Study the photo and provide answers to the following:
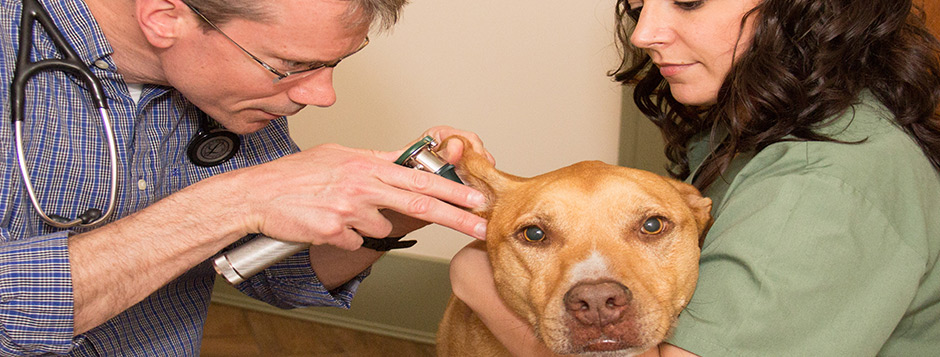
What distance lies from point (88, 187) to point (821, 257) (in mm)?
1646

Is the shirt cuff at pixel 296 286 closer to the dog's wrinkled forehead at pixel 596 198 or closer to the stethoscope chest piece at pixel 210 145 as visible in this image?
the stethoscope chest piece at pixel 210 145

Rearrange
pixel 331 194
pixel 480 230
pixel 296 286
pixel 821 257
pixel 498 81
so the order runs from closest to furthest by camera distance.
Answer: pixel 821 257, pixel 331 194, pixel 480 230, pixel 296 286, pixel 498 81

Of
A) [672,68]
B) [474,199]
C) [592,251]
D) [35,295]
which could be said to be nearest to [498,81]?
[672,68]

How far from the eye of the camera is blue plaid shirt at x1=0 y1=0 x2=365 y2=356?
1.42 m

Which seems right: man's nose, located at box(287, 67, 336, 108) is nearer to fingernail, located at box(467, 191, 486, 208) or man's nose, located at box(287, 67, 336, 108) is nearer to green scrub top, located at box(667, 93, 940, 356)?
fingernail, located at box(467, 191, 486, 208)

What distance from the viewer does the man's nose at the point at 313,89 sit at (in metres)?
1.83

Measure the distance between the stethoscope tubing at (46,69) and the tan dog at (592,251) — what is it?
86 cm

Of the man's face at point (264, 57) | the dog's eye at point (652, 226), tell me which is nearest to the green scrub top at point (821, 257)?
the dog's eye at point (652, 226)

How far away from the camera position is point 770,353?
1.33m

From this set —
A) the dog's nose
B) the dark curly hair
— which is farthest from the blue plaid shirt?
the dark curly hair

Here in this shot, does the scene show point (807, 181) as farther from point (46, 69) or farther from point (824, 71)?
point (46, 69)

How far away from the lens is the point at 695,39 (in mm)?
1735

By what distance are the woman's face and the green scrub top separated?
38 cm

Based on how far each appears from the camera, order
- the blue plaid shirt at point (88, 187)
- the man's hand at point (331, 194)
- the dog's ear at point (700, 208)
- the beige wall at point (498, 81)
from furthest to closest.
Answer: the beige wall at point (498, 81) < the dog's ear at point (700, 208) < the man's hand at point (331, 194) < the blue plaid shirt at point (88, 187)
